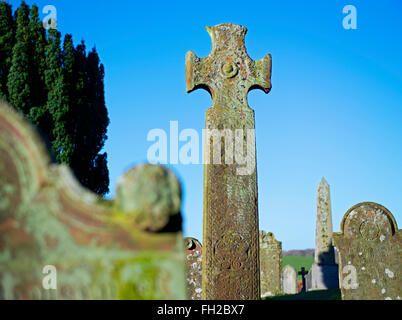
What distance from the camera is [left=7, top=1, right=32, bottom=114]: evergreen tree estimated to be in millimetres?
15125

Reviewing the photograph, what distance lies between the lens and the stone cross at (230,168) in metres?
6.04

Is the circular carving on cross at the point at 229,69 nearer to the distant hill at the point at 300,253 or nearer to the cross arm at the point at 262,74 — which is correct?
the cross arm at the point at 262,74

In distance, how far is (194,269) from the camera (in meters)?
8.38

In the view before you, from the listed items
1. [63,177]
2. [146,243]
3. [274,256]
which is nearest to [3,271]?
[63,177]

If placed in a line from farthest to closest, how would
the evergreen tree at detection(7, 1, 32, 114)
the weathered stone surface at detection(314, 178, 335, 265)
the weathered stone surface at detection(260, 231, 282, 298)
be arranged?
the weathered stone surface at detection(314, 178, 335, 265)
the weathered stone surface at detection(260, 231, 282, 298)
the evergreen tree at detection(7, 1, 32, 114)

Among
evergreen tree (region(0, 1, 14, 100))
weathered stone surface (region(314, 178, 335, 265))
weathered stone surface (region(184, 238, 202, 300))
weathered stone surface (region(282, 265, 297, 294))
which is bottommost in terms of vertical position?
weathered stone surface (region(282, 265, 297, 294))

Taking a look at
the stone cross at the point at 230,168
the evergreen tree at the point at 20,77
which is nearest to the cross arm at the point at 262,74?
the stone cross at the point at 230,168

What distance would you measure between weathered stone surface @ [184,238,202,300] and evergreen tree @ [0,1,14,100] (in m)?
9.82

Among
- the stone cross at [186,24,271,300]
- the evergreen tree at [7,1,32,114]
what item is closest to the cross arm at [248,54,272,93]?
the stone cross at [186,24,271,300]

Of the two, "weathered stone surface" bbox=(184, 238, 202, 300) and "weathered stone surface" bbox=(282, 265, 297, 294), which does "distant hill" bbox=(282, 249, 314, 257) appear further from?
"weathered stone surface" bbox=(184, 238, 202, 300)

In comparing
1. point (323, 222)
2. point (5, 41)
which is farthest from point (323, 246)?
point (5, 41)

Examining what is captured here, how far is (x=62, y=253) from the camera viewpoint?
6.39 feet

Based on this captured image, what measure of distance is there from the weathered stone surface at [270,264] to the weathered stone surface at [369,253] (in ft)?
25.8
